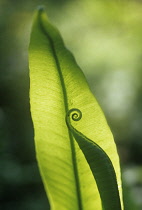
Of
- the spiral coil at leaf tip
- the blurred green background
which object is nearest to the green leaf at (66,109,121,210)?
the spiral coil at leaf tip

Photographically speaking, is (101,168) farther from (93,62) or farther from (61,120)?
(93,62)

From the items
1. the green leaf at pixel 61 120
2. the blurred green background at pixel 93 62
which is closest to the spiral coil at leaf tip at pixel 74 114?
the green leaf at pixel 61 120

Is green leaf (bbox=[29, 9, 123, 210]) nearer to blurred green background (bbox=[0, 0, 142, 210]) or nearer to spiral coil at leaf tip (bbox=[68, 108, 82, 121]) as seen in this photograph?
spiral coil at leaf tip (bbox=[68, 108, 82, 121])

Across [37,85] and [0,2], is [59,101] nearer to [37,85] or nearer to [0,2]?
[37,85]

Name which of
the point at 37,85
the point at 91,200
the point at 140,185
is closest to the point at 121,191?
the point at 91,200

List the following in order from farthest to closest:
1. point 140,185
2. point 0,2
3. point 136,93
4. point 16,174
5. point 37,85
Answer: point 0,2, point 136,93, point 16,174, point 140,185, point 37,85

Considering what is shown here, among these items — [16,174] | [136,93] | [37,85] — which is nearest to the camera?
[37,85]

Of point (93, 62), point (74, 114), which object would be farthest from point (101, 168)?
point (93, 62)
